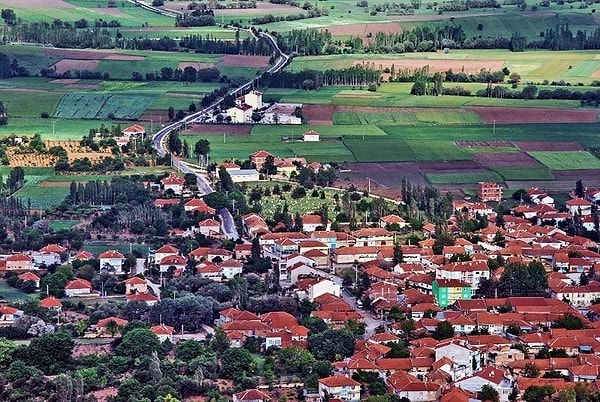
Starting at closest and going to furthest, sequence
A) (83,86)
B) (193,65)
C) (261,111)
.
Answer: (261,111) → (83,86) → (193,65)

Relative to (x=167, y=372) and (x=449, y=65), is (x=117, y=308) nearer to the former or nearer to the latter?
(x=167, y=372)

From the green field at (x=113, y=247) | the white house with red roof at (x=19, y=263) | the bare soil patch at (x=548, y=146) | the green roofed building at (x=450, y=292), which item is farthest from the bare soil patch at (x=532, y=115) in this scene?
the white house with red roof at (x=19, y=263)

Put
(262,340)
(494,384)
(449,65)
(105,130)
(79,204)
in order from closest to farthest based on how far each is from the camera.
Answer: (494,384) → (262,340) → (79,204) → (105,130) → (449,65)

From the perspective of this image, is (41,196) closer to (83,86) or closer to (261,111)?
(261,111)

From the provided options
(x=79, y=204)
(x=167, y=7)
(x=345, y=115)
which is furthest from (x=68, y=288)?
(x=167, y=7)

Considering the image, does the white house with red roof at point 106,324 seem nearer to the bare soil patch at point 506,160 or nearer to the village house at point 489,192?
the village house at point 489,192

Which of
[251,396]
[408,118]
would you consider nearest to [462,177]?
[408,118]
